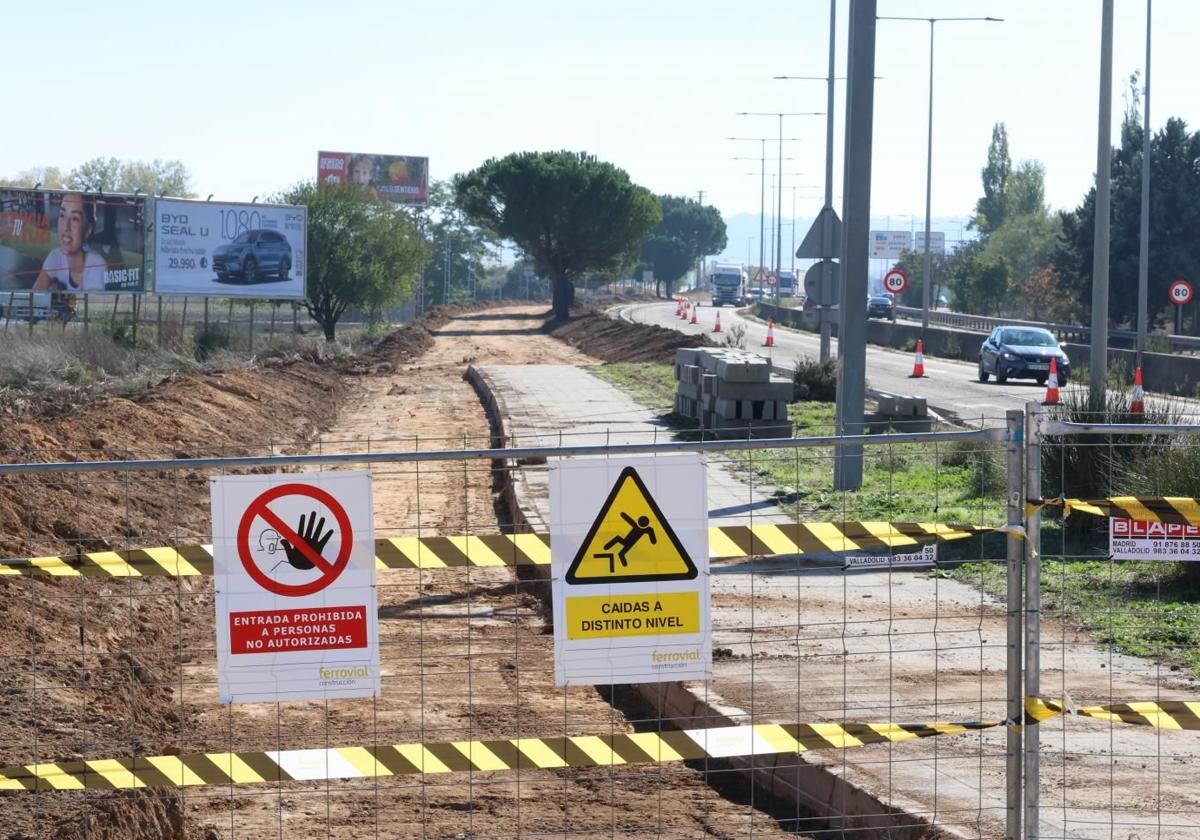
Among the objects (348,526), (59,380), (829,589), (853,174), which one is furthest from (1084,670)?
(59,380)

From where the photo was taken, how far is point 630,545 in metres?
5.74

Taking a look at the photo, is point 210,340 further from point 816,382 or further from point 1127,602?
point 1127,602

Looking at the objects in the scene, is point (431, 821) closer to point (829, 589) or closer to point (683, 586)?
point (683, 586)

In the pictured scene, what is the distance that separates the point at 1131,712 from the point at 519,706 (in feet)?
12.2

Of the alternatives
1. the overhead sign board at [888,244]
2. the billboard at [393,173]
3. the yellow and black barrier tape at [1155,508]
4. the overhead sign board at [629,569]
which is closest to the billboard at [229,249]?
the overhead sign board at [629,569]

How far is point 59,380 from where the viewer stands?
3566 centimetres

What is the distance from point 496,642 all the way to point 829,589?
9.25 ft

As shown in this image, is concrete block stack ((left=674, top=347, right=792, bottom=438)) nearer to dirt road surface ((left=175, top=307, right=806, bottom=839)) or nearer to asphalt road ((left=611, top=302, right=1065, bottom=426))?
asphalt road ((left=611, top=302, right=1065, bottom=426))

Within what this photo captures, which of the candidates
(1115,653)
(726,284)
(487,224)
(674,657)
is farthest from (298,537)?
(726,284)

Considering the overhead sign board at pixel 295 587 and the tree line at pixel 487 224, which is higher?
the tree line at pixel 487 224

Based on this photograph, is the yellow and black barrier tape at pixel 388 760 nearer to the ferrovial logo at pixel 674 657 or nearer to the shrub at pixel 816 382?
the ferrovial logo at pixel 674 657

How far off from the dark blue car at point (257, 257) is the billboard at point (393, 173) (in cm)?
8969

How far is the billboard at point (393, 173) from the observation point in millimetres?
142125

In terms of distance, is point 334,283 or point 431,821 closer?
point 431,821
